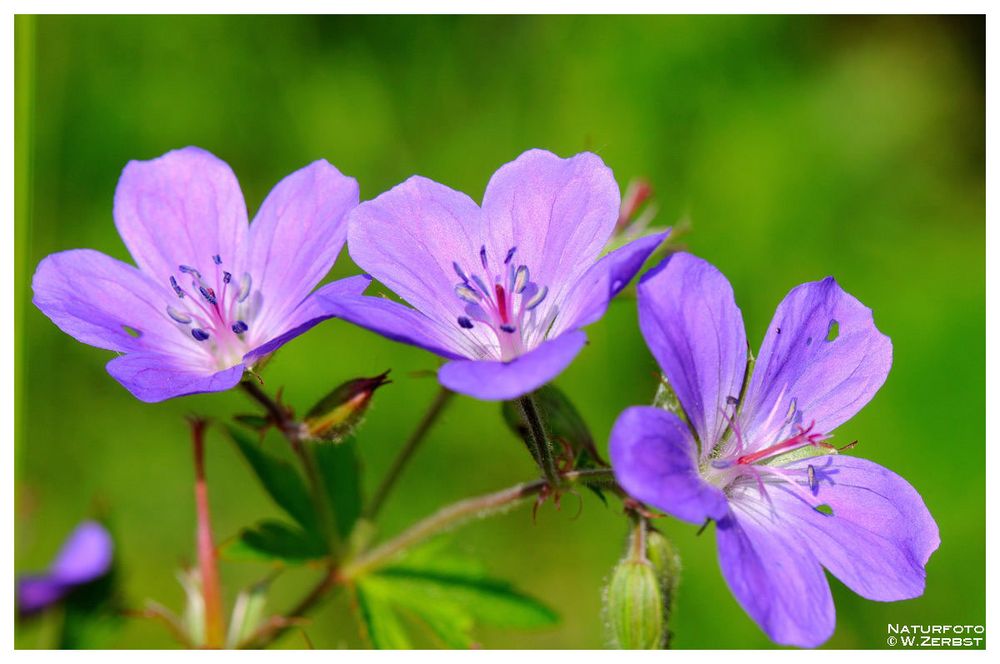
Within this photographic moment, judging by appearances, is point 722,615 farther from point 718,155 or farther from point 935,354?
point 718,155

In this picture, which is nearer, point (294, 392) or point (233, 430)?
point (233, 430)

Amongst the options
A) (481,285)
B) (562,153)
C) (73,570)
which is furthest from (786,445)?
(562,153)

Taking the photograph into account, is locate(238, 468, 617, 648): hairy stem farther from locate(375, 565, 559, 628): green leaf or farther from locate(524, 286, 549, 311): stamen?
locate(524, 286, 549, 311): stamen

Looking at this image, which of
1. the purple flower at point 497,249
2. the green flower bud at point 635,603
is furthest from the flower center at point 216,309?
the green flower bud at point 635,603

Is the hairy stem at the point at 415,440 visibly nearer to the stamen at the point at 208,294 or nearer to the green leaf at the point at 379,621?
the green leaf at the point at 379,621
